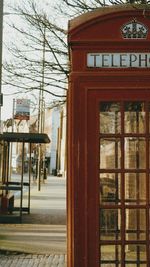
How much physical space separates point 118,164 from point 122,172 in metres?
0.08

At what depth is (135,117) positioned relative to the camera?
454cm

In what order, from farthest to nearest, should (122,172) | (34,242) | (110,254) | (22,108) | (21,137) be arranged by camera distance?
(22,108) < (21,137) < (34,242) < (110,254) < (122,172)

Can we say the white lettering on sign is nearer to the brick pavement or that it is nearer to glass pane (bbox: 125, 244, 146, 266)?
glass pane (bbox: 125, 244, 146, 266)

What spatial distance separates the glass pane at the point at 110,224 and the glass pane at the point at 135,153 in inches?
16.2

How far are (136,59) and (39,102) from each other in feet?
33.1

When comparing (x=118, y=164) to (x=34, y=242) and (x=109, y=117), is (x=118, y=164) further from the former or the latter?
(x=34, y=242)

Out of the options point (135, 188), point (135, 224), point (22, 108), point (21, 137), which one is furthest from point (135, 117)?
point (22, 108)

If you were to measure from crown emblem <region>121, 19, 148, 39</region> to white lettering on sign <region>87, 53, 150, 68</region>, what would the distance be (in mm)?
157

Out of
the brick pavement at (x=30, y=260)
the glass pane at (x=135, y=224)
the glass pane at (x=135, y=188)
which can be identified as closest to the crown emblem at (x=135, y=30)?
the glass pane at (x=135, y=188)

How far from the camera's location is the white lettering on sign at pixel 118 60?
4.53 metres

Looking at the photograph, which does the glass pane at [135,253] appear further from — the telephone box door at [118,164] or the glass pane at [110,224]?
the glass pane at [110,224]

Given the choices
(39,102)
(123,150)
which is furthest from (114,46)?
(39,102)

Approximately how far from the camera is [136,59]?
4543 mm

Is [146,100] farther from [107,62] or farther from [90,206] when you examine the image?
[90,206]
